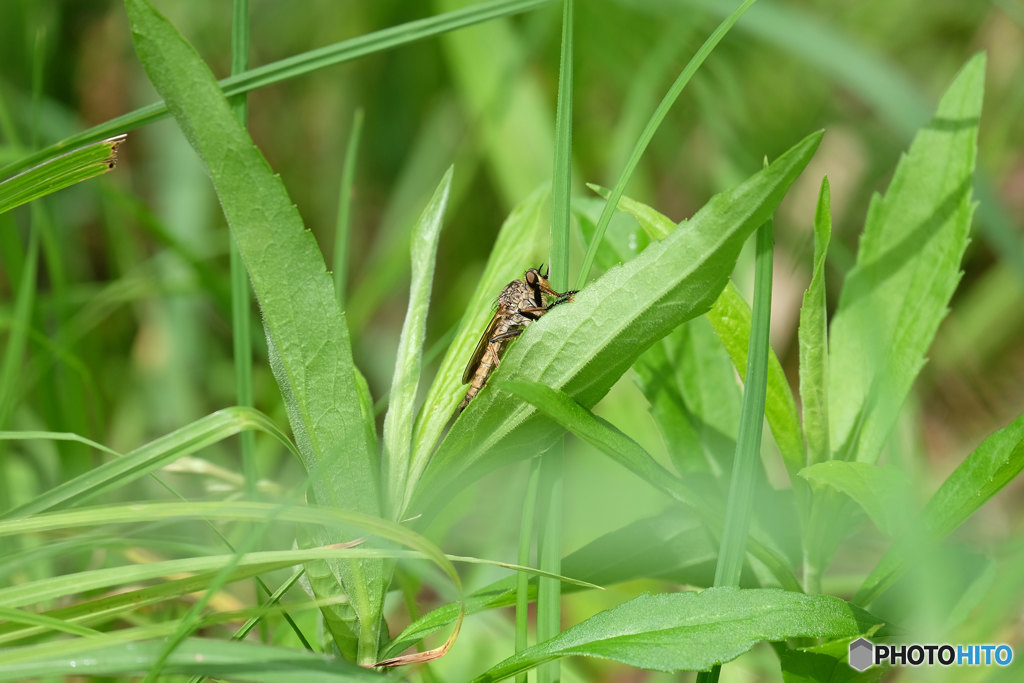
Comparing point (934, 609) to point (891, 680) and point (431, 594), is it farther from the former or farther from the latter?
point (431, 594)

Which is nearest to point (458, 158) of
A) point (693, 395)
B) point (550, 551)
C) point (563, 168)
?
point (693, 395)

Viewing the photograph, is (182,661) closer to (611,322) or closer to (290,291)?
(290,291)

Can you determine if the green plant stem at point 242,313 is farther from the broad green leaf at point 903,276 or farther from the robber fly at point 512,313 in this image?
the broad green leaf at point 903,276

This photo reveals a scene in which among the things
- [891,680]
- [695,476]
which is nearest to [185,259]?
[695,476]

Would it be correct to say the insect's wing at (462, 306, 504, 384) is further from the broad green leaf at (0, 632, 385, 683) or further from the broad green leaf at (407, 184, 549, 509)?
the broad green leaf at (0, 632, 385, 683)

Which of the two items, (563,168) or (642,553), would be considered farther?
(642,553)

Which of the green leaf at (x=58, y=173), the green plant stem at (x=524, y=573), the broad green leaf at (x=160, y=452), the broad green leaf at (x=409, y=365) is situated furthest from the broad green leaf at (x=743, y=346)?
the green leaf at (x=58, y=173)
